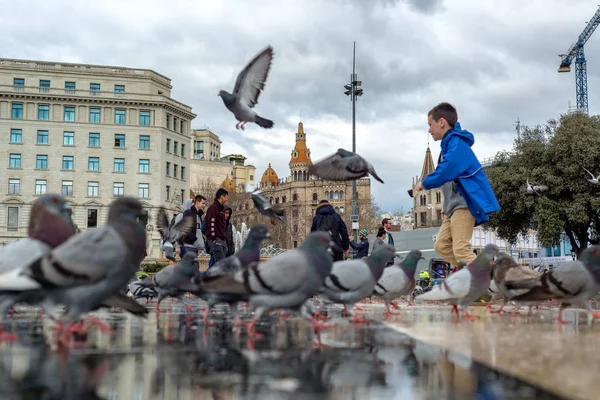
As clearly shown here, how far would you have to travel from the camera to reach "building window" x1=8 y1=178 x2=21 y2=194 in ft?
207

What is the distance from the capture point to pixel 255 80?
10164 millimetres

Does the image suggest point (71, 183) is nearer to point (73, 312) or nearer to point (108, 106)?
point (108, 106)

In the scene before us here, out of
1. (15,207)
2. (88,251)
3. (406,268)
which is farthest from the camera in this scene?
(15,207)

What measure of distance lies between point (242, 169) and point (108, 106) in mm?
83117

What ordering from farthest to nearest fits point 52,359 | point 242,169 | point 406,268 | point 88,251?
point 242,169
point 406,268
point 88,251
point 52,359

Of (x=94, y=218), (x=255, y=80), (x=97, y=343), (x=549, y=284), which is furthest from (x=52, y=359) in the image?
(x=94, y=218)

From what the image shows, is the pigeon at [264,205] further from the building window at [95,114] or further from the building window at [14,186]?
the building window at [95,114]

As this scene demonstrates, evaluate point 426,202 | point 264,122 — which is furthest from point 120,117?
point 426,202

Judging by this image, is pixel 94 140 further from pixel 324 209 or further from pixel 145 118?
pixel 324 209

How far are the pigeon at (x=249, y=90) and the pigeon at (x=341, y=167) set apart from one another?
130 centimetres

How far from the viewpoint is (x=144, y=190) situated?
218 ft

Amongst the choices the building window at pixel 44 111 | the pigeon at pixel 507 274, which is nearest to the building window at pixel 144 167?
the building window at pixel 44 111

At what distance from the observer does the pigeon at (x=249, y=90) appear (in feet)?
32.0

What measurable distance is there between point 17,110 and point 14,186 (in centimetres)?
802
